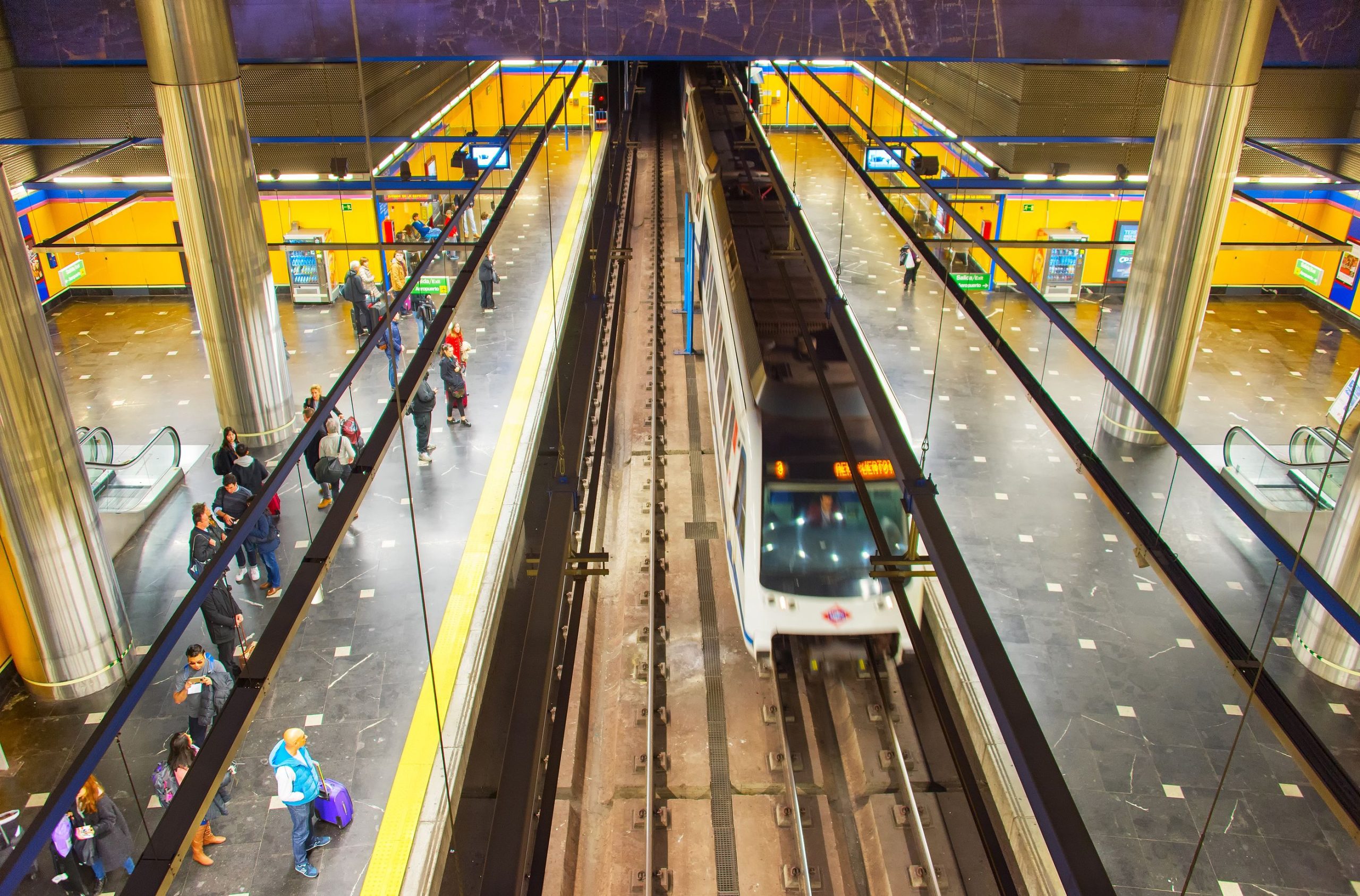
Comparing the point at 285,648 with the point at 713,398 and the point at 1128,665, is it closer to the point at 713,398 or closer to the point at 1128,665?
the point at 1128,665

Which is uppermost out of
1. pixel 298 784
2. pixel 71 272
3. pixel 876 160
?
pixel 876 160

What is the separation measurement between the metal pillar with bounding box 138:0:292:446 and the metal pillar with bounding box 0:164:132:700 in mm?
3915

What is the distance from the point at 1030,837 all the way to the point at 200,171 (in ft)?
36.5

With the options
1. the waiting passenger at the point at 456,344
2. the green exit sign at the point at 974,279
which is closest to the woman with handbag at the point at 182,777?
the waiting passenger at the point at 456,344

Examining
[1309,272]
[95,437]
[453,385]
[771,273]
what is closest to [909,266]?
[1309,272]

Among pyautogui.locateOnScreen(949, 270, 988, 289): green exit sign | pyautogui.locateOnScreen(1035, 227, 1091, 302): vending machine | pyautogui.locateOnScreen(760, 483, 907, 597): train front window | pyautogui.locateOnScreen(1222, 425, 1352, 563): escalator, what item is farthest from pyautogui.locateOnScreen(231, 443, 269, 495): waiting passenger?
pyautogui.locateOnScreen(1035, 227, 1091, 302): vending machine

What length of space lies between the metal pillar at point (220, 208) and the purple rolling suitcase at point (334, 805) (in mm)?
7060

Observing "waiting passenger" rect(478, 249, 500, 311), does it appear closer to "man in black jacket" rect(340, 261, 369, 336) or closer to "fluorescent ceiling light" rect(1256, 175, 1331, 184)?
"man in black jacket" rect(340, 261, 369, 336)

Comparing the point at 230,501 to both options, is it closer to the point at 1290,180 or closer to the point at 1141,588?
the point at 1141,588

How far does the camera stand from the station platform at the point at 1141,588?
745 centimetres

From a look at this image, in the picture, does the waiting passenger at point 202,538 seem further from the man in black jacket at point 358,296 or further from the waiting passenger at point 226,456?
the man in black jacket at point 358,296

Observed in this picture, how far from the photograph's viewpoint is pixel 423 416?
40.2ft

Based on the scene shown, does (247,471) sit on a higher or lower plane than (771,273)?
lower

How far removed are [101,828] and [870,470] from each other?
6.11 m
